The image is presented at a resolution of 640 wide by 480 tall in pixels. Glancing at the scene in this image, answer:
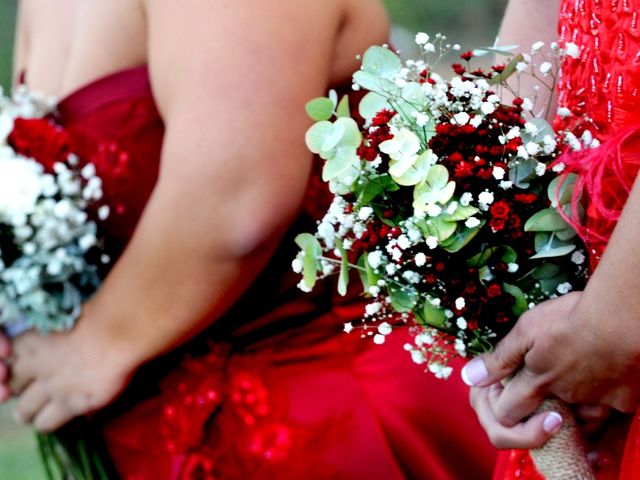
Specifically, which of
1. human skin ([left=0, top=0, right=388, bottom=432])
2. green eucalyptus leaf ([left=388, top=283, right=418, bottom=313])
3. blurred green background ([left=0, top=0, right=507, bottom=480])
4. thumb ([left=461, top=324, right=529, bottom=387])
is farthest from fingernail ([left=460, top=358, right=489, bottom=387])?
blurred green background ([left=0, top=0, right=507, bottom=480])

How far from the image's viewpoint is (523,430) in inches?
45.7

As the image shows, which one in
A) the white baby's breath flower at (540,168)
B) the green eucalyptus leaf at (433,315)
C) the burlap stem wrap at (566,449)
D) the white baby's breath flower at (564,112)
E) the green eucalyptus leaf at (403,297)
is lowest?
the burlap stem wrap at (566,449)

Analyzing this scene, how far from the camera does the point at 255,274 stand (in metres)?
1.60

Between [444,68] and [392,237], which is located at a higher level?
[392,237]

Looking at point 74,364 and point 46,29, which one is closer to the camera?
point 74,364

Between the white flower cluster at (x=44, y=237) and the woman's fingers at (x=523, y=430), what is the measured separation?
2.41ft

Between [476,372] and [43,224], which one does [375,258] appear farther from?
[43,224]

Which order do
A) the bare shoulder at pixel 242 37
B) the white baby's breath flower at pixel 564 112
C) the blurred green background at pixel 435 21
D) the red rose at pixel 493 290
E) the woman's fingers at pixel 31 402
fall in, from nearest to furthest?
the red rose at pixel 493 290 < the white baby's breath flower at pixel 564 112 < the bare shoulder at pixel 242 37 < the woman's fingers at pixel 31 402 < the blurred green background at pixel 435 21

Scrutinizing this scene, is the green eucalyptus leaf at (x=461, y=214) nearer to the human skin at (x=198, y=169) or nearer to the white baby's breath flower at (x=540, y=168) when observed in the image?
the white baby's breath flower at (x=540, y=168)

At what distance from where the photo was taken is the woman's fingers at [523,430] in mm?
1144

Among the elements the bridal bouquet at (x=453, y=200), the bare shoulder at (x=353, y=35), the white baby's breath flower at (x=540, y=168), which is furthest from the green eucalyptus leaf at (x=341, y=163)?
the bare shoulder at (x=353, y=35)

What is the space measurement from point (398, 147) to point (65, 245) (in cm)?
73

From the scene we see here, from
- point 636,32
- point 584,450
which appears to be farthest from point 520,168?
point 584,450

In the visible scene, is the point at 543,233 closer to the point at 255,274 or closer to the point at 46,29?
the point at 255,274
